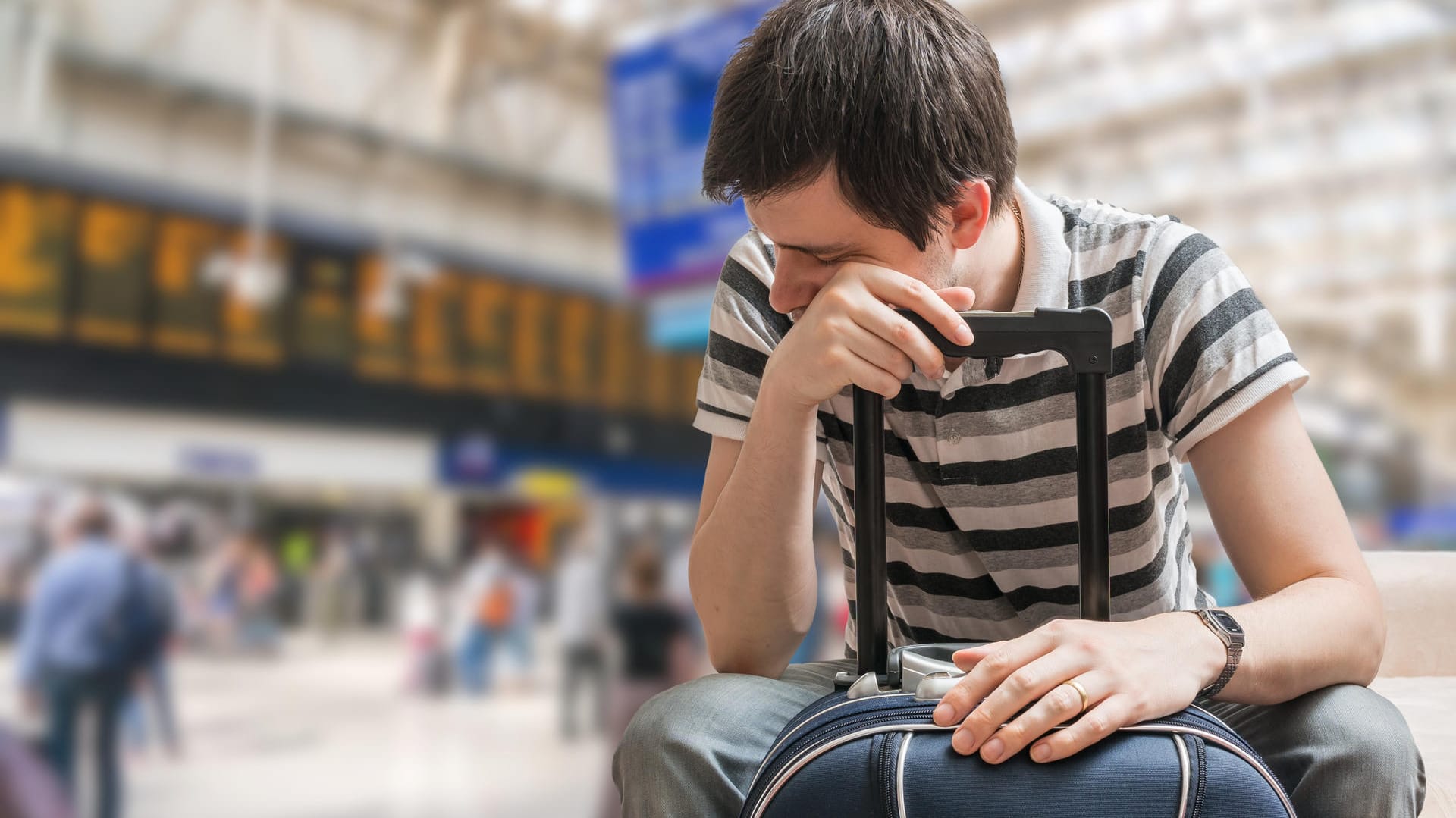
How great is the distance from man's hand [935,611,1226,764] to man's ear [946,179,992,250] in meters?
0.34

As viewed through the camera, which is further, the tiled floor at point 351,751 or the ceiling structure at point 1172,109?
the tiled floor at point 351,751

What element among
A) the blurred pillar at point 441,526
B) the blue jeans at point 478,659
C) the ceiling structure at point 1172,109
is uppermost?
the ceiling structure at point 1172,109

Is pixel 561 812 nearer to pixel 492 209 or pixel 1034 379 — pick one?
pixel 492 209

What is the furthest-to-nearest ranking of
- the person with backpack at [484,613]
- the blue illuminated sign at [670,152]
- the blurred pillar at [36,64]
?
the person with backpack at [484,613], the blurred pillar at [36,64], the blue illuminated sign at [670,152]

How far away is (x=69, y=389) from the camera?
5672 millimetres

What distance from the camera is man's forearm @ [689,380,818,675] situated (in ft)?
2.70

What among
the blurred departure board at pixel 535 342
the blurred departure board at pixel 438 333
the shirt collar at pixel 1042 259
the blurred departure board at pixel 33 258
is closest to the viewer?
the shirt collar at pixel 1042 259

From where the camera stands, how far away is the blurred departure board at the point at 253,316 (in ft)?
20.7

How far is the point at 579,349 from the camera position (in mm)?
7434

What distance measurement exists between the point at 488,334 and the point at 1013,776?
676 cm

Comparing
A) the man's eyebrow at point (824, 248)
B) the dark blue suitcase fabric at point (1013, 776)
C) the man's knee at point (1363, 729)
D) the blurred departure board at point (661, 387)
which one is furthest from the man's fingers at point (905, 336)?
the blurred departure board at point (661, 387)

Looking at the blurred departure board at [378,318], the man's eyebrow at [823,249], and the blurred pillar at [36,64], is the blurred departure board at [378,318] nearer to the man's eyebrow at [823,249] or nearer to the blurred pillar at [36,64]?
the blurred pillar at [36,64]

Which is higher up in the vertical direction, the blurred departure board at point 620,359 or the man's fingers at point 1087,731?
the blurred departure board at point 620,359

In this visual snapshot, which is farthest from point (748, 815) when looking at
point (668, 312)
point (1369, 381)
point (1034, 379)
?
point (1369, 381)
